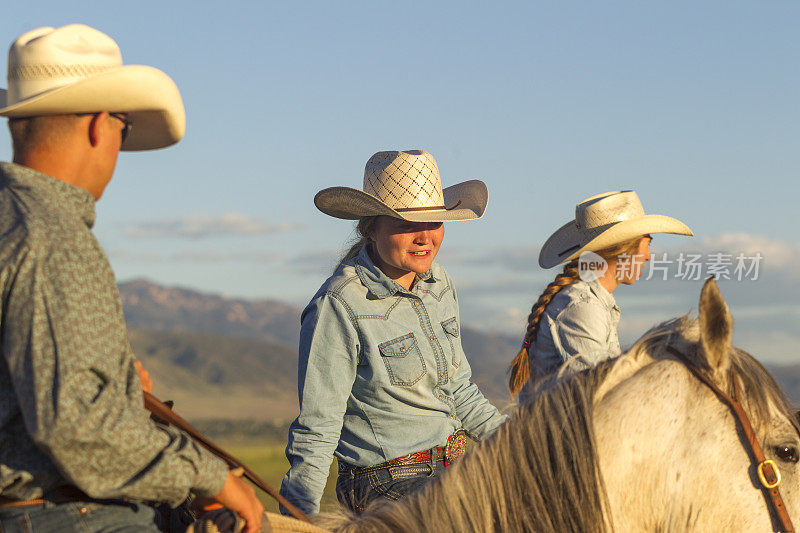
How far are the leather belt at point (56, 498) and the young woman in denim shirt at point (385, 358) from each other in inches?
61.3

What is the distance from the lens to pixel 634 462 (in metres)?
2.61

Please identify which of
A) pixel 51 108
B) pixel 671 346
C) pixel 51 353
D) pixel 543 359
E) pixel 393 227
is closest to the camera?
pixel 51 353

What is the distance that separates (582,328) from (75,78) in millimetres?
3167

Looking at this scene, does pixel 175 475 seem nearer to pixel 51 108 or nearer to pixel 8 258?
pixel 8 258

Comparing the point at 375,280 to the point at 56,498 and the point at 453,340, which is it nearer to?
the point at 453,340

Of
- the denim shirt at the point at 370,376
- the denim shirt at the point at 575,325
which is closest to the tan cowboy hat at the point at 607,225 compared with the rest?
the denim shirt at the point at 575,325

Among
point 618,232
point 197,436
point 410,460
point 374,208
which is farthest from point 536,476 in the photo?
point 618,232

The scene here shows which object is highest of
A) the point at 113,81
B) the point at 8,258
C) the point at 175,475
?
the point at 113,81

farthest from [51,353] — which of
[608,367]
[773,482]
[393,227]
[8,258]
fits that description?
[393,227]

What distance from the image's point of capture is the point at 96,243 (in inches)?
85.7

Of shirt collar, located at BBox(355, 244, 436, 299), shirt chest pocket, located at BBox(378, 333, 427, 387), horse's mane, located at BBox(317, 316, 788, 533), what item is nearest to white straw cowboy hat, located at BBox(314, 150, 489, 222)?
shirt collar, located at BBox(355, 244, 436, 299)

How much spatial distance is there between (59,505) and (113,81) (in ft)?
3.68

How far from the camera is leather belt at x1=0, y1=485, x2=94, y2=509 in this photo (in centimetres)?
215

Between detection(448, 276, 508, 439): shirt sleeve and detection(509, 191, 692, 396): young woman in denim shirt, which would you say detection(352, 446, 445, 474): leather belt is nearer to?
detection(448, 276, 508, 439): shirt sleeve
